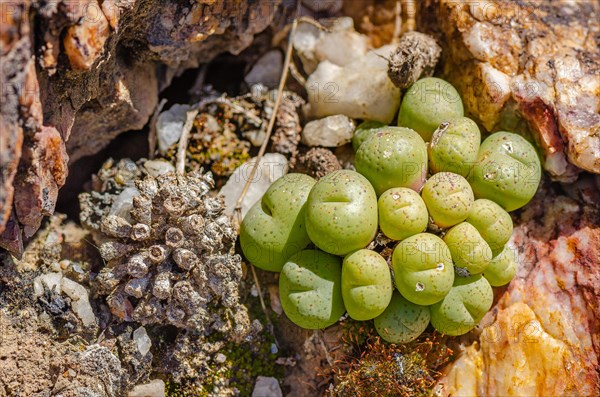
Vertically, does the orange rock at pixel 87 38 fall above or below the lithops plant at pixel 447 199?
above

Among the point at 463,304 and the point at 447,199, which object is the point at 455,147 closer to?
the point at 447,199

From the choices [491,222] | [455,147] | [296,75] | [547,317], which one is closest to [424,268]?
[491,222]

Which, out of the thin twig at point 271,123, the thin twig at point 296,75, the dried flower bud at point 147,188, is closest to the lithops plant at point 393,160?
the thin twig at point 271,123

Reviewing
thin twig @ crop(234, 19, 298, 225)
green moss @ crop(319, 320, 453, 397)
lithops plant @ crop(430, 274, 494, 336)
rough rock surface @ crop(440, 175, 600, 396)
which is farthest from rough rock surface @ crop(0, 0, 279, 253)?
rough rock surface @ crop(440, 175, 600, 396)

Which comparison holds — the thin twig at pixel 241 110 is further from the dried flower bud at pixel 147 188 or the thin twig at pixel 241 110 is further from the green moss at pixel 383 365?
the green moss at pixel 383 365

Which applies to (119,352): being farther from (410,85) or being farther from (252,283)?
(410,85)
